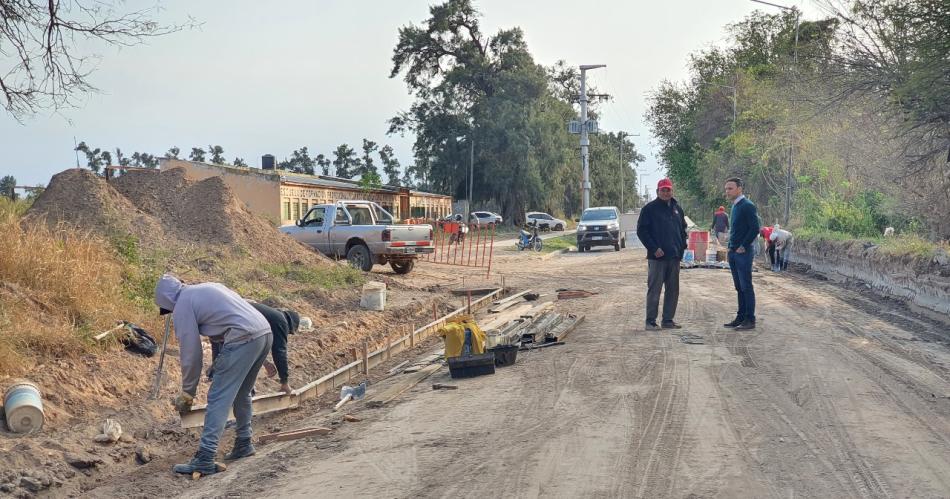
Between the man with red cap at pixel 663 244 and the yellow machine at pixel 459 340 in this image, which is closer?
the yellow machine at pixel 459 340

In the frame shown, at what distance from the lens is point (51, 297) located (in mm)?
10430

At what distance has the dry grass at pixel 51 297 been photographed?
30.0 ft

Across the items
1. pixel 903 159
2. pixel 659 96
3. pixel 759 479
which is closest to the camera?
pixel 759 479

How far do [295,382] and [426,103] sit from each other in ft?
196

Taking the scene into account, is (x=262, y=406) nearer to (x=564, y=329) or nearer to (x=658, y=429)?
(x=658, y=429)

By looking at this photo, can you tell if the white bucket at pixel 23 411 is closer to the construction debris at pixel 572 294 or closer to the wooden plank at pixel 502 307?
the wooden plank at pixel 502 307

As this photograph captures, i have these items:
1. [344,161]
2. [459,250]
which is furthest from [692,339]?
[344,161]

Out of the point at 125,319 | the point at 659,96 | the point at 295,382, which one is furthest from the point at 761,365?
the point at 659,96

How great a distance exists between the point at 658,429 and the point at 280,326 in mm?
3300

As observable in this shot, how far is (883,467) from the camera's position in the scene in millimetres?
5922

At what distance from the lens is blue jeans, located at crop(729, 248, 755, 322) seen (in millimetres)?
12297

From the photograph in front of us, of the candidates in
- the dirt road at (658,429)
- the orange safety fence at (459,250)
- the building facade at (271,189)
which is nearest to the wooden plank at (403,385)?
the dirt road at (658,429)

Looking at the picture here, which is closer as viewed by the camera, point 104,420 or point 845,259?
point 104,420

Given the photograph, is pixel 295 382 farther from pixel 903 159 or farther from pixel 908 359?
pixel 903 159
